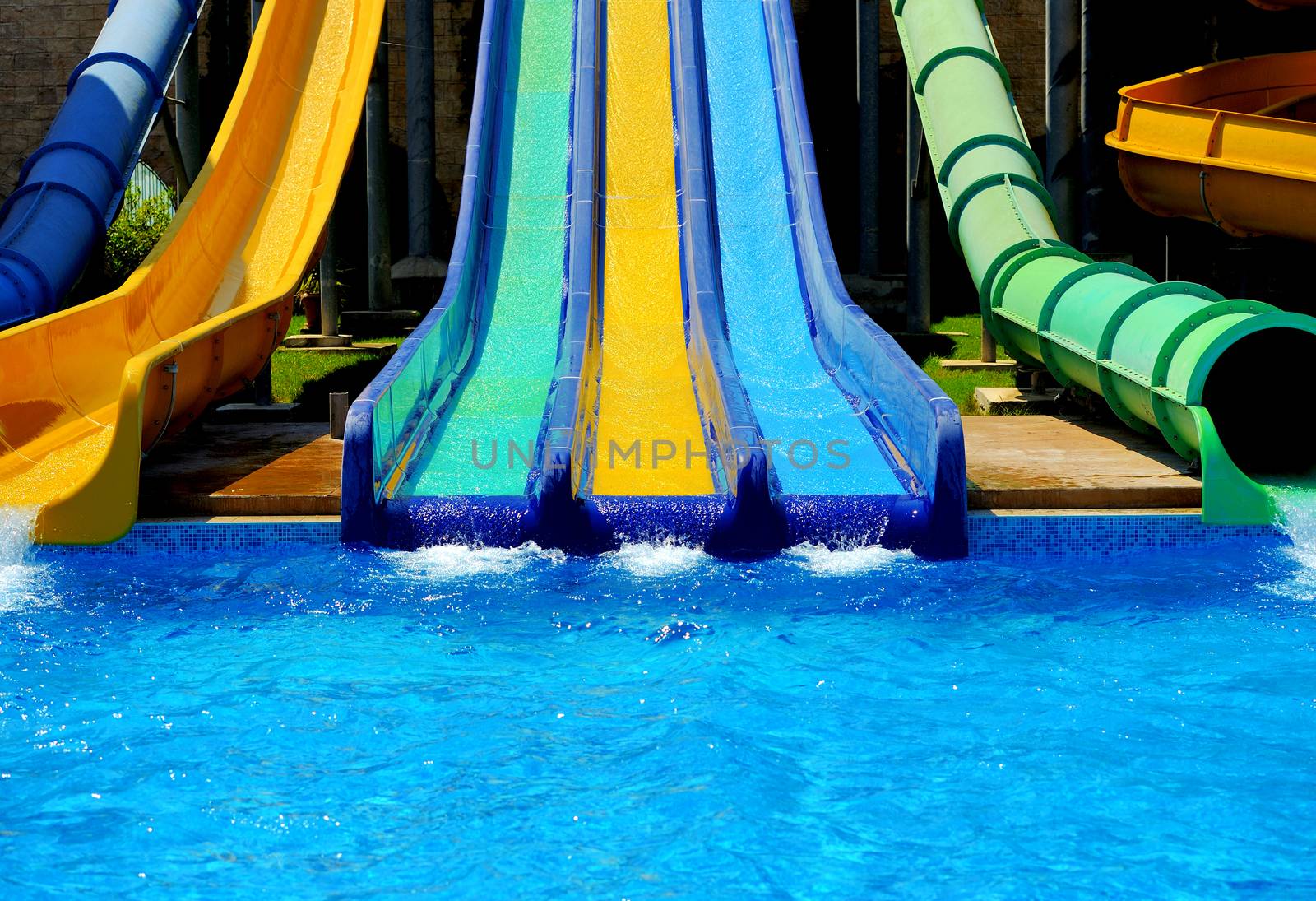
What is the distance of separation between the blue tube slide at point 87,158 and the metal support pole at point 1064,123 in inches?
235

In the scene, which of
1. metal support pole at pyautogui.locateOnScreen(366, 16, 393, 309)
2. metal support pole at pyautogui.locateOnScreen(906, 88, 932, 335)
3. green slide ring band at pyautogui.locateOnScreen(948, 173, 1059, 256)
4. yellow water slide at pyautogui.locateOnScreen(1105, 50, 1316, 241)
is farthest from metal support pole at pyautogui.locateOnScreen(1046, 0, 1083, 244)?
metal support pole at pyautogui.locateOnScreen(366, 16, 393, 309)

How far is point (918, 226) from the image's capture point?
10.4 metres

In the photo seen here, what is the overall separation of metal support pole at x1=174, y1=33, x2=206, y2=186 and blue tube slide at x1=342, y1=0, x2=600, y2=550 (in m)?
1.86

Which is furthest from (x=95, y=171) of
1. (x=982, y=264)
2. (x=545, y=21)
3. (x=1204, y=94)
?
(x=1204, y=94)

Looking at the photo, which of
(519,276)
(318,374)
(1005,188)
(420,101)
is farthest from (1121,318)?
(420,101)

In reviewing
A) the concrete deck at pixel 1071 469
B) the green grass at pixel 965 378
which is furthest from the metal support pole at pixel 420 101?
the concrete deck at pixel 1071 469

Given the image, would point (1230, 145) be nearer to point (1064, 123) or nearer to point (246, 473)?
point (1064, 123)

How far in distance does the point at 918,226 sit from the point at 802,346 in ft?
9.27

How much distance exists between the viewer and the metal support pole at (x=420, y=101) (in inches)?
457

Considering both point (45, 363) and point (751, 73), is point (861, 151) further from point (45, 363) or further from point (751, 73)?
point (45, 363)

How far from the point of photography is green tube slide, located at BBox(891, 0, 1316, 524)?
20.5 feet

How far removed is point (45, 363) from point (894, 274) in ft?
24.0

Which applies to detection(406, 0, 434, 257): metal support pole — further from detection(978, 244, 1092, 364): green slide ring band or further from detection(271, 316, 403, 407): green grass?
detection(978, 244, 1092, 364): green slide ring band

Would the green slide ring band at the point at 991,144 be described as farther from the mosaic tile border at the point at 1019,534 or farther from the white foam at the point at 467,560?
the white foam at the point at 467,560
